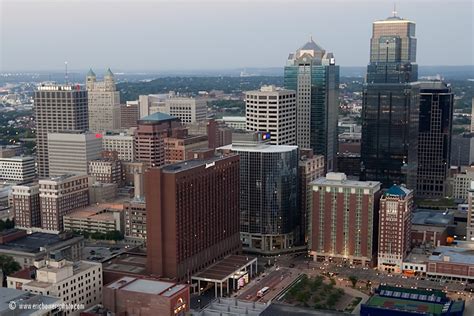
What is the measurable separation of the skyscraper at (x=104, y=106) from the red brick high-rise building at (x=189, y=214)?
334 feet

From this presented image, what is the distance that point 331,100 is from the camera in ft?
371

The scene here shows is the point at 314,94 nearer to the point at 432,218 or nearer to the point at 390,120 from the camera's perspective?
the point at 390,120

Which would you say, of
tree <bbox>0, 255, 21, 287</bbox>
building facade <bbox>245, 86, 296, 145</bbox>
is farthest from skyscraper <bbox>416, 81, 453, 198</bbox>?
tree <bbox>0, 255, 21, 287</bbox>

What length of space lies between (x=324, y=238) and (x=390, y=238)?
8.38 m

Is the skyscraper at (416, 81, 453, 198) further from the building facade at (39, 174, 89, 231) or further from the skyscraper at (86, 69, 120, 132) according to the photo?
the skyscraper at (86, 69, 120, 132)

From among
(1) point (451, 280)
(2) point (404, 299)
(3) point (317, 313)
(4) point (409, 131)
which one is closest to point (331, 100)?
(4) point (409, 131)

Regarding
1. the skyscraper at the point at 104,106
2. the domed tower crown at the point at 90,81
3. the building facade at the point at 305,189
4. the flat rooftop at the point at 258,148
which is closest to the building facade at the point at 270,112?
the building facade at the point at 305,189

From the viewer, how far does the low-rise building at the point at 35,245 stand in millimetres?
71750

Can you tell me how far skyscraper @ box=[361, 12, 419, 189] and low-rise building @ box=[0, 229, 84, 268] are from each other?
5550 cm

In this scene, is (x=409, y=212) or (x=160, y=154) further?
(x=160, y=154)

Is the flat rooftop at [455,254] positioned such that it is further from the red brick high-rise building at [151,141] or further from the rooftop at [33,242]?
the red brick high-rise building at [151,141]

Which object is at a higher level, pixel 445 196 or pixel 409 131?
pixel 409 131

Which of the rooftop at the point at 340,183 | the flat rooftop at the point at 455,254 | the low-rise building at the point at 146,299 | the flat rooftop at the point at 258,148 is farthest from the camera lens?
the flat rooftop at the point at 258,148

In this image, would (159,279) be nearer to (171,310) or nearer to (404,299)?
(171,310)
